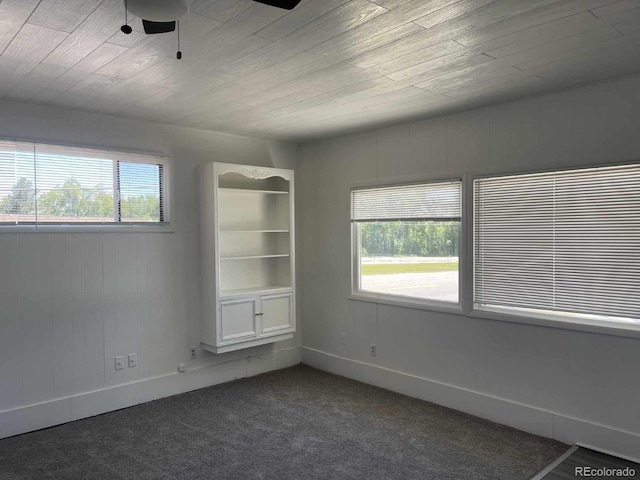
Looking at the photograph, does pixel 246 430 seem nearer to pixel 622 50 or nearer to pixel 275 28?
pixel 275 28

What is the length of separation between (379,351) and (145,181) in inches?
109

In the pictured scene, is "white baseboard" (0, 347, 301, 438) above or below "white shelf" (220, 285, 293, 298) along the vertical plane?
below

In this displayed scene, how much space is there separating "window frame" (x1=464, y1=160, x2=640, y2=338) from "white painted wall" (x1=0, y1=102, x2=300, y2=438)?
7.93 ft

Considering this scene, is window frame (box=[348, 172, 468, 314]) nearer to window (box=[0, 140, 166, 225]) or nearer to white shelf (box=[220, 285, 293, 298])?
white shelf (box=[220, 285, 293, 298])

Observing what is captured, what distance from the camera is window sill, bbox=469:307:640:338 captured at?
10.6 ft

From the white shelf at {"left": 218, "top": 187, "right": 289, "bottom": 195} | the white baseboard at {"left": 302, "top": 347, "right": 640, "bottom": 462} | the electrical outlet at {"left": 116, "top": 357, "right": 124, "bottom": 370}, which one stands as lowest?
the white baseboard at {"left": 302, "top": 347, "right": 640, "bottom": 462}

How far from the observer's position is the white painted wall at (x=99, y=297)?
3748mm

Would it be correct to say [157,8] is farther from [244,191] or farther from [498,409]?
[498,409]

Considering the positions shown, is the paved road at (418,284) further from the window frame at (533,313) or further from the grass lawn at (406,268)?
the window frame at (533,313)

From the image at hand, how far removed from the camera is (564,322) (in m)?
3.49

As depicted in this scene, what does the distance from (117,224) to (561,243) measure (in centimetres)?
363

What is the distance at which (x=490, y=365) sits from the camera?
393 cm

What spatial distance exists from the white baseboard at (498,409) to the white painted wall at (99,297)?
126 centimetres

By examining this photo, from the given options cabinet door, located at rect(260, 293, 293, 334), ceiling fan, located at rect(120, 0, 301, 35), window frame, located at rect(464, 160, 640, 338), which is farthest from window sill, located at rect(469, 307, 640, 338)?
ceiling fan, located at rect(120, 0, 301, 35)
